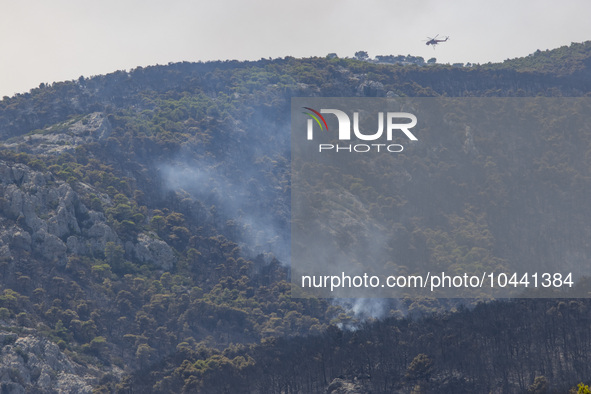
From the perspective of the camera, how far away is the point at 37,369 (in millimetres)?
138000

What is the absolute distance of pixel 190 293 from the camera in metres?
177

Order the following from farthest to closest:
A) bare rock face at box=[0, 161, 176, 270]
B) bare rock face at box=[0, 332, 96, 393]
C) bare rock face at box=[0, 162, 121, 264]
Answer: bare rock face at box=[0, 161, 176, 270] → bare rock face at box=[0, 162, 121, 264] → bare rock face at box=[0, 332, 96, 393]

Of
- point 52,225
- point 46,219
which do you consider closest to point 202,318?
point 52,225

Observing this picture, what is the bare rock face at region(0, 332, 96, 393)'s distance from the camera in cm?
13400

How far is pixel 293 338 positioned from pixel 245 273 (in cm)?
3239

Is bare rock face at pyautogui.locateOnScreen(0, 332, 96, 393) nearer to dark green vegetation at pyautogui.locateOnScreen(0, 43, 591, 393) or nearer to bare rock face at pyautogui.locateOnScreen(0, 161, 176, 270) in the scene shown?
dark green vegetation at pyautogui.locateOnScreen(0, 43, 591, 393)

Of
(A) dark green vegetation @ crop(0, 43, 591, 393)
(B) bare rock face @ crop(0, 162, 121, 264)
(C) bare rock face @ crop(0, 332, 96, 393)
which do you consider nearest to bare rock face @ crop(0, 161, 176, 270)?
(B) bare rock face @ crop(0, 162, 121, 264)

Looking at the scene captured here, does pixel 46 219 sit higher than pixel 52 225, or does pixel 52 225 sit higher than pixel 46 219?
pixel 46 219

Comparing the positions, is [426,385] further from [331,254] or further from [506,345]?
[331,254]

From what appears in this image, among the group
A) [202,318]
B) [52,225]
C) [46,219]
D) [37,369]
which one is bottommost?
[37,369]

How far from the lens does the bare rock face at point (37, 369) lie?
5276 inches

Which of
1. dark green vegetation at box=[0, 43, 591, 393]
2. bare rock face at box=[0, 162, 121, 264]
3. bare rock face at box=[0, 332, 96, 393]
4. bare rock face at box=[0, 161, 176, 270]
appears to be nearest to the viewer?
bare rock face at box=[0, 332, 96, 393]

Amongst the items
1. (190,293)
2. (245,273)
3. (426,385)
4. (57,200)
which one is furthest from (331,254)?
(426,385)

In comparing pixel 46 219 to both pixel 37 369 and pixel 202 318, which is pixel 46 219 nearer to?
pixel 202 318
